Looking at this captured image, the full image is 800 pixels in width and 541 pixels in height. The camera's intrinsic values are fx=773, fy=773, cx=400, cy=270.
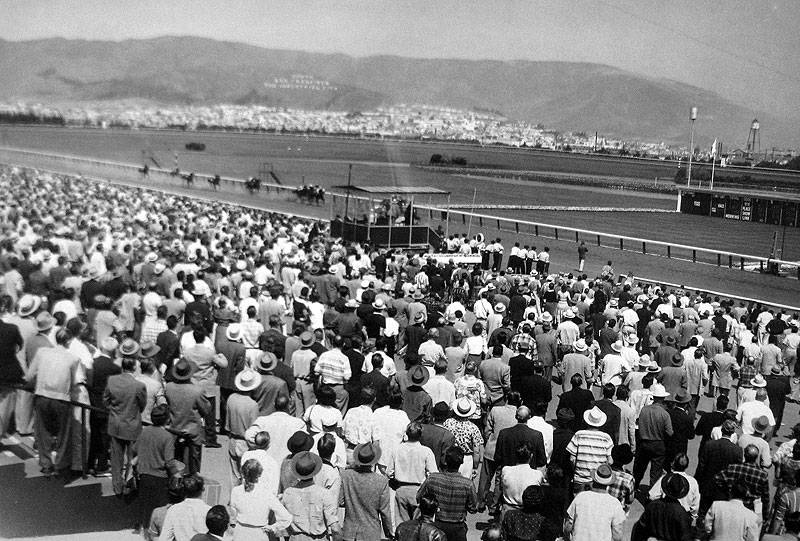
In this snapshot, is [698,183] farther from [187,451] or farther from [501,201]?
[187,451]

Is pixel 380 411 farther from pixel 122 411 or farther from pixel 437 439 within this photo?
pixel 122 411

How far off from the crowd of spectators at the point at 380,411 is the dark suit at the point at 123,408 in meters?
0.02

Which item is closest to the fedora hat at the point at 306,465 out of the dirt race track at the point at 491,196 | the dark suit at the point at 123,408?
the dark suit at the point at 123,408

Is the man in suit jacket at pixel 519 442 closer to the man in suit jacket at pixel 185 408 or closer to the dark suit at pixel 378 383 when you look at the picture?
the dark suit at pixel 378 383

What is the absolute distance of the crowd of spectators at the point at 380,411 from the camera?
16.9ft

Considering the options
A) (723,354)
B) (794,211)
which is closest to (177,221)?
(723,354)

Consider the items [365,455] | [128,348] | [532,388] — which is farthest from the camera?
[532,388]

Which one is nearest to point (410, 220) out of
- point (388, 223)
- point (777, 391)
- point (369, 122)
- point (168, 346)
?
point (388, 223)

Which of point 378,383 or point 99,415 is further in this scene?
point 378,383

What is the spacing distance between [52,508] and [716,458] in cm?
561

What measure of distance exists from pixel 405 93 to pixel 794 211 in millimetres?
28004

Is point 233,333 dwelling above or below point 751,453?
above

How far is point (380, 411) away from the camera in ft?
21.1

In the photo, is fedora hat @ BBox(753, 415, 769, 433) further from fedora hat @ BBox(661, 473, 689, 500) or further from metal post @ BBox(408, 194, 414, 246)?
metal post @ BBox(408, 194, 414, 246)
